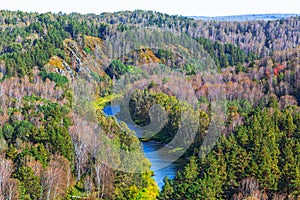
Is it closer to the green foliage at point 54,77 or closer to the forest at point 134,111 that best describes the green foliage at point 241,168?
the forest at point 134,111

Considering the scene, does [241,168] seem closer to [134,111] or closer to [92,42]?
[134,111]

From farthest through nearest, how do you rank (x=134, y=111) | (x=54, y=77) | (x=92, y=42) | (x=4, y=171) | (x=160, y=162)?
(x=92, y=42) < (x=54, y=77) < (x=134, y=111) < (x=160, y=162) < (x=4, y=171)

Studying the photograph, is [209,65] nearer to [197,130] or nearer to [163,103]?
[163,103]

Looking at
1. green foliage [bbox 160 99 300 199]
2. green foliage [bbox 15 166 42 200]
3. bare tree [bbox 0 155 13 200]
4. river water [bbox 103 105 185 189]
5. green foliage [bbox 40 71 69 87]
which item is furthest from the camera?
green foliage [bbox 40 71 69 87]

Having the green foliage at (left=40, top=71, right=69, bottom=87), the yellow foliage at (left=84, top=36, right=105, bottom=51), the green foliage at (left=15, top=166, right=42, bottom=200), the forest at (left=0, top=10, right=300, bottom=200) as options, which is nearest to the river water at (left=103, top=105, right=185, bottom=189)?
the forest at (left=0, top=10, right=300, bottom=200)

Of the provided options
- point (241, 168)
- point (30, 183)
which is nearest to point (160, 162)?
point (241, 168)

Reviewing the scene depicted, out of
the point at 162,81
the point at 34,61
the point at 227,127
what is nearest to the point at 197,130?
the point at 227,127

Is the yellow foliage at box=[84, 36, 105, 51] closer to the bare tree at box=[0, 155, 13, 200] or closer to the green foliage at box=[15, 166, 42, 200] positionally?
the bare tree at box=[0, 155, 13, 200]

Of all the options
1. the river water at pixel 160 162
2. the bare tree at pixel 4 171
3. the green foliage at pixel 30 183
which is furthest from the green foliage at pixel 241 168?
the bare tree at pixel 4 171

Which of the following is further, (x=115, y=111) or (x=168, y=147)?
(x=115, y=111)
